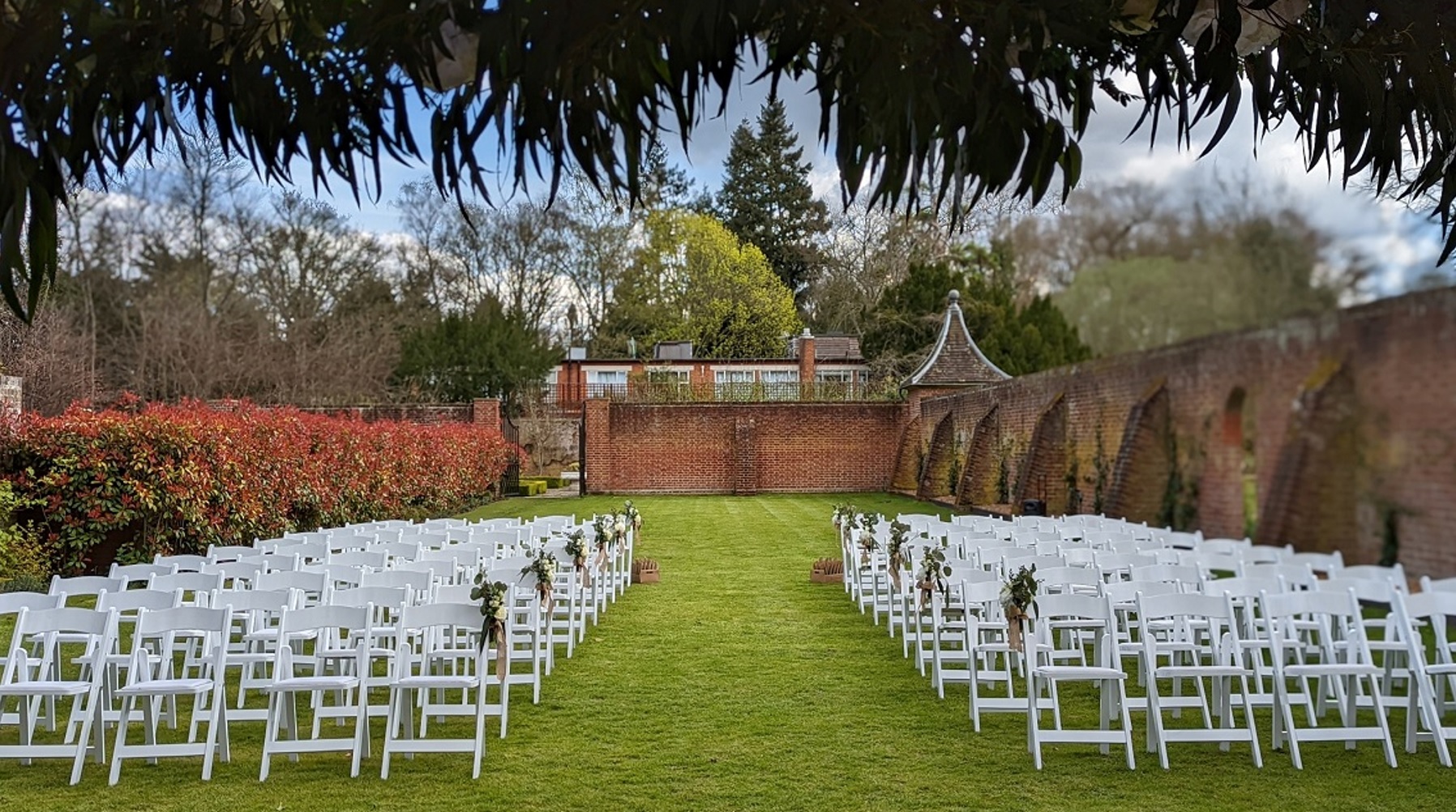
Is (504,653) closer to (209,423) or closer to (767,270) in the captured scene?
(767,270)

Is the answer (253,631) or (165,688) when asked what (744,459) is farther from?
(165,688)

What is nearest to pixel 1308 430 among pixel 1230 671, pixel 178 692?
pixel 1230 671

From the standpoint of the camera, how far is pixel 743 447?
3316cm

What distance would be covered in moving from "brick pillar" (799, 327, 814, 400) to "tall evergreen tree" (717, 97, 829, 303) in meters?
22.1

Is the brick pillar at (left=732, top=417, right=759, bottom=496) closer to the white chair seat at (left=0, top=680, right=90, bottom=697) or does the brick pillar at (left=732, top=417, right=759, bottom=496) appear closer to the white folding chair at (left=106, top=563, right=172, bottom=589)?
the white folding chair at (left=106, top=563, right=172, bottom=589)

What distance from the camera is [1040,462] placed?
116cm

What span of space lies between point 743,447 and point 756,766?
2645 cm

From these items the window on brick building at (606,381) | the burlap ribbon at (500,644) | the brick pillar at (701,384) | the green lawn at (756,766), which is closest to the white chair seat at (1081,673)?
the green lawn at (756,766)

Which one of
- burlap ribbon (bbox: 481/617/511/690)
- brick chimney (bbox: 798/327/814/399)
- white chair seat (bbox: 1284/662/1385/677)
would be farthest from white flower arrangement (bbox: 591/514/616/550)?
brick chimney (bbox: 798/327/814/399)

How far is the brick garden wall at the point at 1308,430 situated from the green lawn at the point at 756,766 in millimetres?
5631

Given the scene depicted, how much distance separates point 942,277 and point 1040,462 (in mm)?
583

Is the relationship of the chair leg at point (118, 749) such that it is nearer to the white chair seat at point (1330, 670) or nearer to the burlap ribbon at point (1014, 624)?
the burlap ribbon at point (1014, 624)

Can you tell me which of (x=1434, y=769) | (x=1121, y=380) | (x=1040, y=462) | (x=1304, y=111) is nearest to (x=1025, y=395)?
(x=1040, y=462)

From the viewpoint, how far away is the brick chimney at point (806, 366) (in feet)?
89.8
